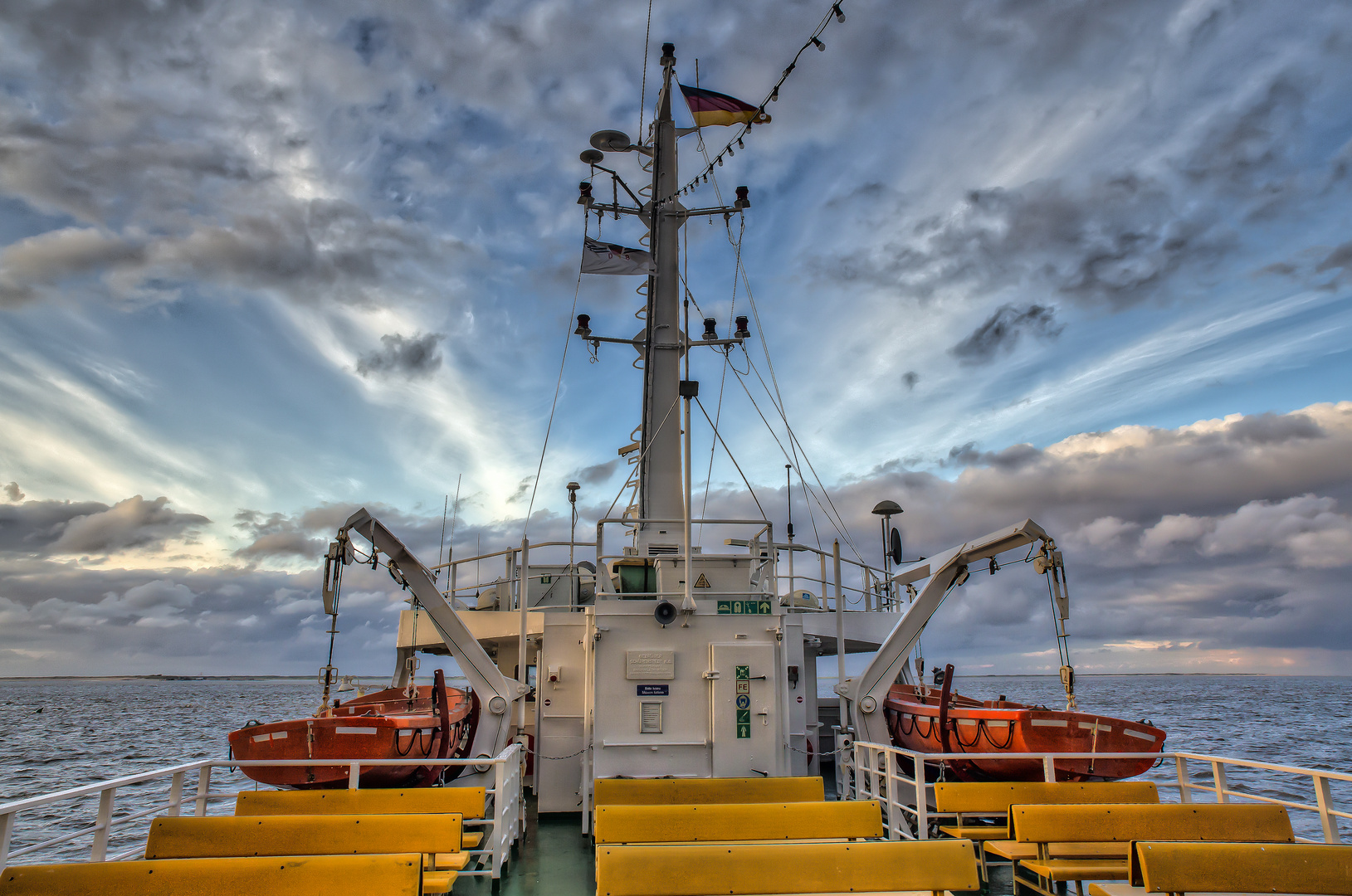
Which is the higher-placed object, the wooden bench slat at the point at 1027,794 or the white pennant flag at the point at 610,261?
the white pennant flag at the point at 610,261

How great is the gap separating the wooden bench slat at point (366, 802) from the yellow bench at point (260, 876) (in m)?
1.84

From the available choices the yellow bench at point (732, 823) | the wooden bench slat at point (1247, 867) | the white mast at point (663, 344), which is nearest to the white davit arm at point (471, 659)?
the white mast at point (663, 344)

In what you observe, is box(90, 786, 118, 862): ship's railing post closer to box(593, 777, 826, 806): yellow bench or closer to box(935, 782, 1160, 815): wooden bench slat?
box(593, 777, 826, 806): yellow bench

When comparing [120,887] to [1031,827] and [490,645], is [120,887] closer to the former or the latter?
[1031,827]

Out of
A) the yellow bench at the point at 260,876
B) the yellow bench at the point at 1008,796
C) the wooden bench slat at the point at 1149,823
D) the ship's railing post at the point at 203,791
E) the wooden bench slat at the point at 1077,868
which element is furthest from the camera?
the yellow bench at the point at 1008,796

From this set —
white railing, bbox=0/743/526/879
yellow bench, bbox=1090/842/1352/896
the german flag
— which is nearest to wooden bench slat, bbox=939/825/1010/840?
yellow bench, bbox=1090/842/1352/896

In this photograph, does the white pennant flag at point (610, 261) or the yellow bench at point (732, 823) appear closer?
the yellow bench at point (732, 823)

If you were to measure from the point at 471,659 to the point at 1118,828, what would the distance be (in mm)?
6975

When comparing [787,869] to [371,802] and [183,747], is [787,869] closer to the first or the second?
[371,802]

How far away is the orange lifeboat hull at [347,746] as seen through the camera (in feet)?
27.8

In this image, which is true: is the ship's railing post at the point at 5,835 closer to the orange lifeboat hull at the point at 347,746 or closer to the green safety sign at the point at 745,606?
the orange lifeboat hull at the point at 347,746

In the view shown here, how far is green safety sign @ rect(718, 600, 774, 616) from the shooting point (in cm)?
978

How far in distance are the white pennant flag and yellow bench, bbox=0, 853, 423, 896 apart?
35.2ft

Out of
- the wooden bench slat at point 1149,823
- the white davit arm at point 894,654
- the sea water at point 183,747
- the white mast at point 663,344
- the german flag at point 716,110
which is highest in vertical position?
the german flag at point 716,110
